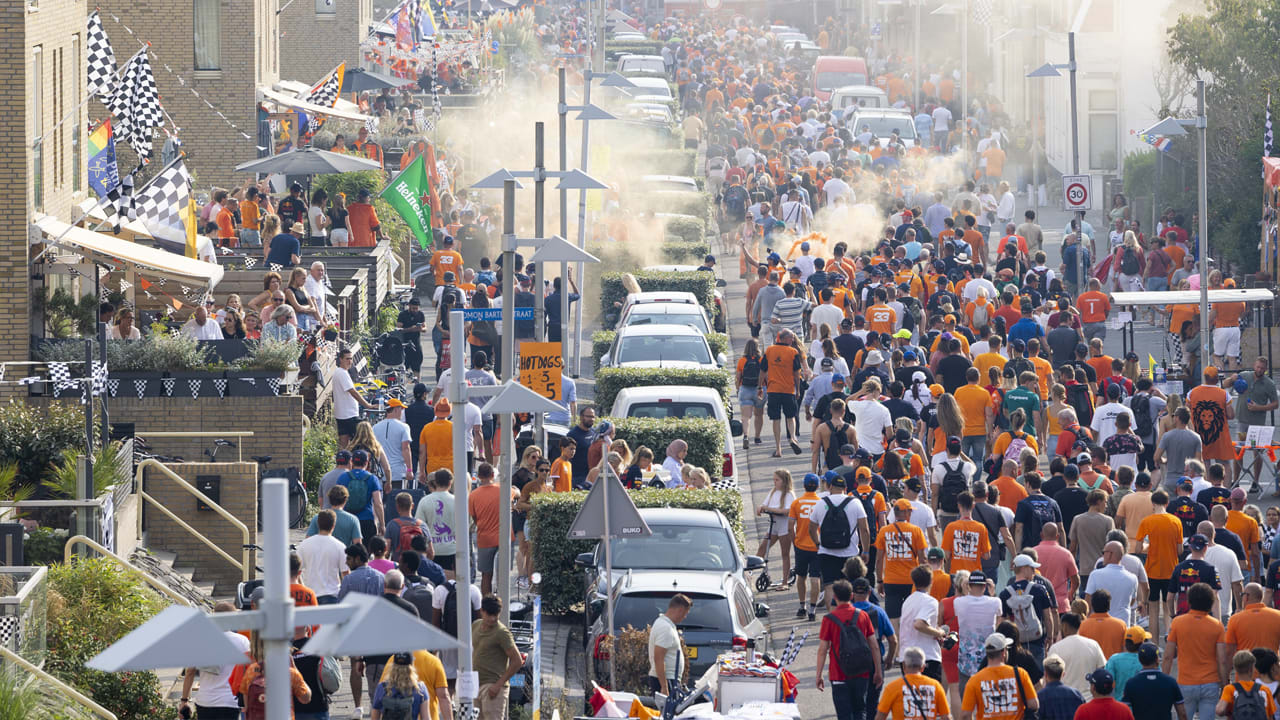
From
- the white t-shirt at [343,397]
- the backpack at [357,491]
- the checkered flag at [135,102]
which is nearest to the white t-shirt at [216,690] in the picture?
the backpack at [357,491]

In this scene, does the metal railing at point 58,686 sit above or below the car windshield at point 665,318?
below

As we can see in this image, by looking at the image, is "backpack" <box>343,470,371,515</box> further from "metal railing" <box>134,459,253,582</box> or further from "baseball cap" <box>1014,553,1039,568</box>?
"baseball cap" <box>1014,553,1039,568</box>

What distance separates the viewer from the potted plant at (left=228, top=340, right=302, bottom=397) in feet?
68.1

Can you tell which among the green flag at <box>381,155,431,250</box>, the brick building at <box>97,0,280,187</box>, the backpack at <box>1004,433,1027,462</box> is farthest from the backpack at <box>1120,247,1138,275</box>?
the brick building at <box>97,0,280,187</box>

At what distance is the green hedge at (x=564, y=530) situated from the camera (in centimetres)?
1734

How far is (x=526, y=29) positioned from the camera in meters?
72.1

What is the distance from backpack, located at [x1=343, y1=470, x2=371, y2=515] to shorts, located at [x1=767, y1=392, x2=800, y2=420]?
7721mm

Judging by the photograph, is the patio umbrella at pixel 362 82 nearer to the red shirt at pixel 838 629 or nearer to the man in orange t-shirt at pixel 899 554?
the man in orange t-shirt at pixel 899 554

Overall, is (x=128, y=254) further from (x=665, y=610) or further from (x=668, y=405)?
(x=665, y=610)

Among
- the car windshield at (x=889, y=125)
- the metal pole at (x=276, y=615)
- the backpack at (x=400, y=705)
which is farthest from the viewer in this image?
the car windshield at (x=889, y=125)

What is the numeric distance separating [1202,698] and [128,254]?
13.2 m

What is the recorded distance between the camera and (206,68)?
39.6 meters

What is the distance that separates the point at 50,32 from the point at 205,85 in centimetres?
1630

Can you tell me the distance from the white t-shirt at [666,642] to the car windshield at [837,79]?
52.9 m
